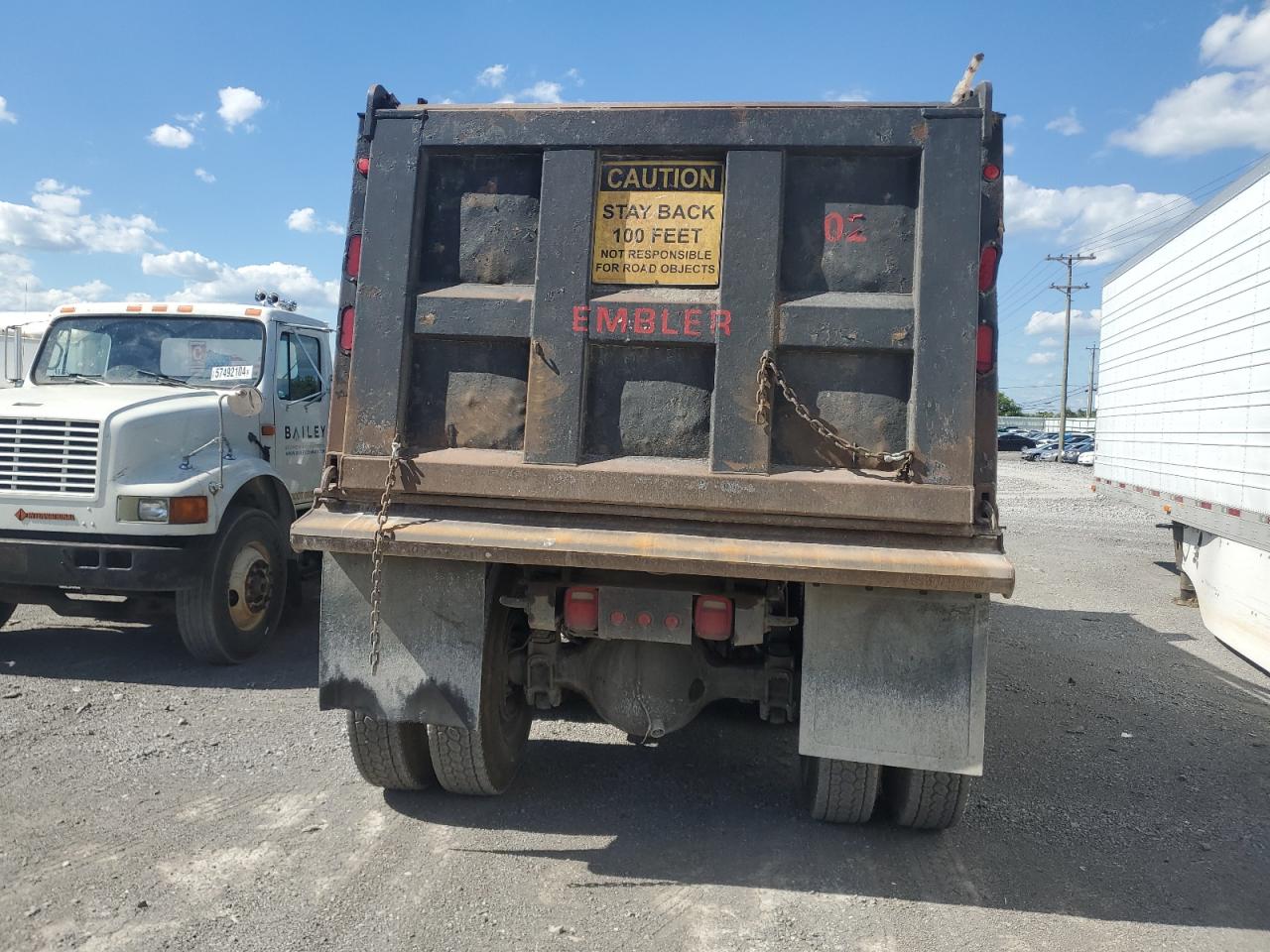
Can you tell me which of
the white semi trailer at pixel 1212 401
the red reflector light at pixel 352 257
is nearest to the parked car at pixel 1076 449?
the white semi trailer at pixel 1212 401

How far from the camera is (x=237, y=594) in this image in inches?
245

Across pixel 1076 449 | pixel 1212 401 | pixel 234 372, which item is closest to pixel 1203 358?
pixel 1212 401

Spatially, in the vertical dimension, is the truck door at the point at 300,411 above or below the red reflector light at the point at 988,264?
below

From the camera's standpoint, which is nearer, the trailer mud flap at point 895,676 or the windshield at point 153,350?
the trailer mud flap at point 895,676

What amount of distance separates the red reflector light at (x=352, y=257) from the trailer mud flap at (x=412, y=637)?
1158 millimetres

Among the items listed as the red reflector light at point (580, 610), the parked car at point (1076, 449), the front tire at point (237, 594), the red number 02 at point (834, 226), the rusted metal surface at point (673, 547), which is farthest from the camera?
the parked car at point (1076, 449)

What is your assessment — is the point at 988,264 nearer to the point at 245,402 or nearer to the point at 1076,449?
the point at 245,402

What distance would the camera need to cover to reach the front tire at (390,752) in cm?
381

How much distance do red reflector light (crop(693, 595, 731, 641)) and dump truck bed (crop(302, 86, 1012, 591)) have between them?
40 centimetres

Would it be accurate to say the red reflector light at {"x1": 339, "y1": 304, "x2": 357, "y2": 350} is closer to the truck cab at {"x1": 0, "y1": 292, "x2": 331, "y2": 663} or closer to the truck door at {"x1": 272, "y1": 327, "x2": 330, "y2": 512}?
the truck cab at {"x1": 0, "y1": 292, "x2": 331, "y2": 663}

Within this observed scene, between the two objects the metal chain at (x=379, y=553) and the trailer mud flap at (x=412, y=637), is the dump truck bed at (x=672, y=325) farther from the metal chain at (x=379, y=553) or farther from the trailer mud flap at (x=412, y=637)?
the trailer mud flap at (x=412, y=637)

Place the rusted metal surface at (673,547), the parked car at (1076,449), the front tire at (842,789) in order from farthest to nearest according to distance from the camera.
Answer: the parked car at (1076,449) → the front tire at (842,789) → the rusted metal surface at (673,547)

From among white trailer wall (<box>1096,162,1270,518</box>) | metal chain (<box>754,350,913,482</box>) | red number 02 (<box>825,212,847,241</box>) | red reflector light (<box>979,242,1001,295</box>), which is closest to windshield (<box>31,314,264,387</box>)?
metal chain (<box>754,350,913,482</box>)

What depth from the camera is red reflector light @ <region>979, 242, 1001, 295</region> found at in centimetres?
328
